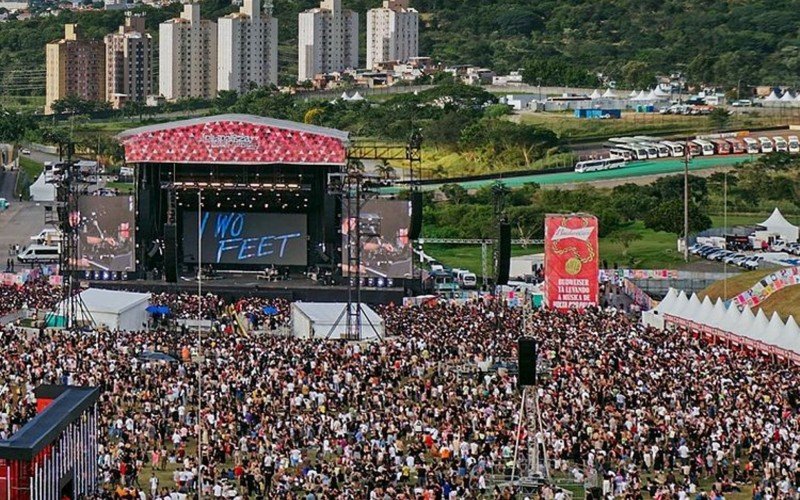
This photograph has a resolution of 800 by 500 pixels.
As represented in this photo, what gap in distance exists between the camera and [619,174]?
318ft

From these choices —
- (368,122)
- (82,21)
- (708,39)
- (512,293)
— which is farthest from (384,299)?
(82,21)

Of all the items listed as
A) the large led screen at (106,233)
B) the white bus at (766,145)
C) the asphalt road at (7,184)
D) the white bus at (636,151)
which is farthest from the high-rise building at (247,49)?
the large led screen at (106,233)

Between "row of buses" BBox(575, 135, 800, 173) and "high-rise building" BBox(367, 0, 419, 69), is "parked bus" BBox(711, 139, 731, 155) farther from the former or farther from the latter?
"high-rise building" BBox(367, 0, 419, 69)

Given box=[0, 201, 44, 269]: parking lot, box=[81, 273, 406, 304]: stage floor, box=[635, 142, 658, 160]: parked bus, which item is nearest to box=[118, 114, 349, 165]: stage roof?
box=[81, 273, 406, 304]: stage floor

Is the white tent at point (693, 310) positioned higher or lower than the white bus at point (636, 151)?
lower

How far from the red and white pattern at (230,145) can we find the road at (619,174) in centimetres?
3404

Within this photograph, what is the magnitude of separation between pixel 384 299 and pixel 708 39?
10714cm

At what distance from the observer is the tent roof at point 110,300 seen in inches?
1955

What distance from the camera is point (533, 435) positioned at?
3023cm

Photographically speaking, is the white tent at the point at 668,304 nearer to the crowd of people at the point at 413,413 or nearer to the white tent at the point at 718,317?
the white tent at the point at 718,317

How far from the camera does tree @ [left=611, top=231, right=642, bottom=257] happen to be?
245 ft

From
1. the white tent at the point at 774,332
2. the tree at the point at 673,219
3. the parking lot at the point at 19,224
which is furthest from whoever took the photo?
the tree at the point at 673,219

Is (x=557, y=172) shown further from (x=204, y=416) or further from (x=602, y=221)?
(x=204, y=416)

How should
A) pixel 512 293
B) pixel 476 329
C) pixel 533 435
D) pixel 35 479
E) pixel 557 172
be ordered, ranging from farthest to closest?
pixel 557 172 → pixel 512 293 → pixel 476 329 → pixel 533 435 → pixel 35 479
